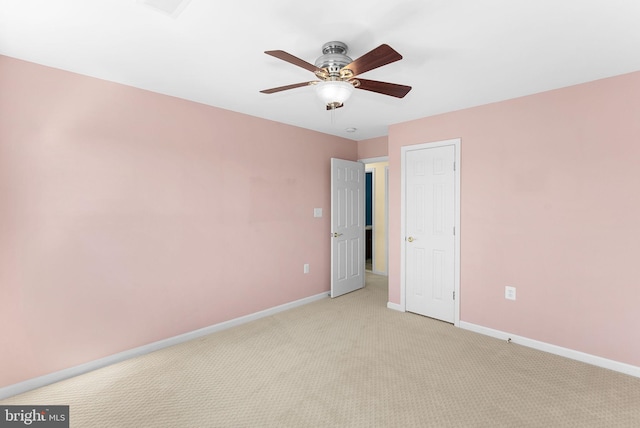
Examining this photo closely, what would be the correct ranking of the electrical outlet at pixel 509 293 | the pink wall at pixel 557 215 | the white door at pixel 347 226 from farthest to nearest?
the white door at pixel 347 226 < the electrical outlet at pixel 509 293 < the pink wall at pixel 557 215

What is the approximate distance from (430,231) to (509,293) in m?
1.04

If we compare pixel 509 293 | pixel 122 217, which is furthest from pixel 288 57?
pixel 509 293

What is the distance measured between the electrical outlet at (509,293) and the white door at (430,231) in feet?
1.77

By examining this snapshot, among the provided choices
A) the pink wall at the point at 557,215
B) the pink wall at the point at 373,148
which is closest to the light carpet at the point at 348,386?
the pink wall at the point at 557,215

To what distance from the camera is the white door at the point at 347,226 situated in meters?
4.45

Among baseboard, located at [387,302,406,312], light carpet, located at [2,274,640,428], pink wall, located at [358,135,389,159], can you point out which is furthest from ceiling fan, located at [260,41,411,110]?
baseboard, located at [387,302,406,312]

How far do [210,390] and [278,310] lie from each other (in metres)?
1.63

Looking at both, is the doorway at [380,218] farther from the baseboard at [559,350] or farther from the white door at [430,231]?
the baseboard at [559,350]

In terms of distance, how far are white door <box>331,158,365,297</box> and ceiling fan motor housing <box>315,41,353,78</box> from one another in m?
2.40

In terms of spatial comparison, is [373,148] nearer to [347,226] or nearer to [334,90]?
[347,226]

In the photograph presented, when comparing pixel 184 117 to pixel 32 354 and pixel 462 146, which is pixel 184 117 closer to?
pixel 32 354

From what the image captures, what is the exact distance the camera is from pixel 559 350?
279 cm

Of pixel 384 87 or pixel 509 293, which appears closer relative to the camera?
pixel 384 87

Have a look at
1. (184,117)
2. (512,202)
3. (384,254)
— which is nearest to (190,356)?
(184,117)
